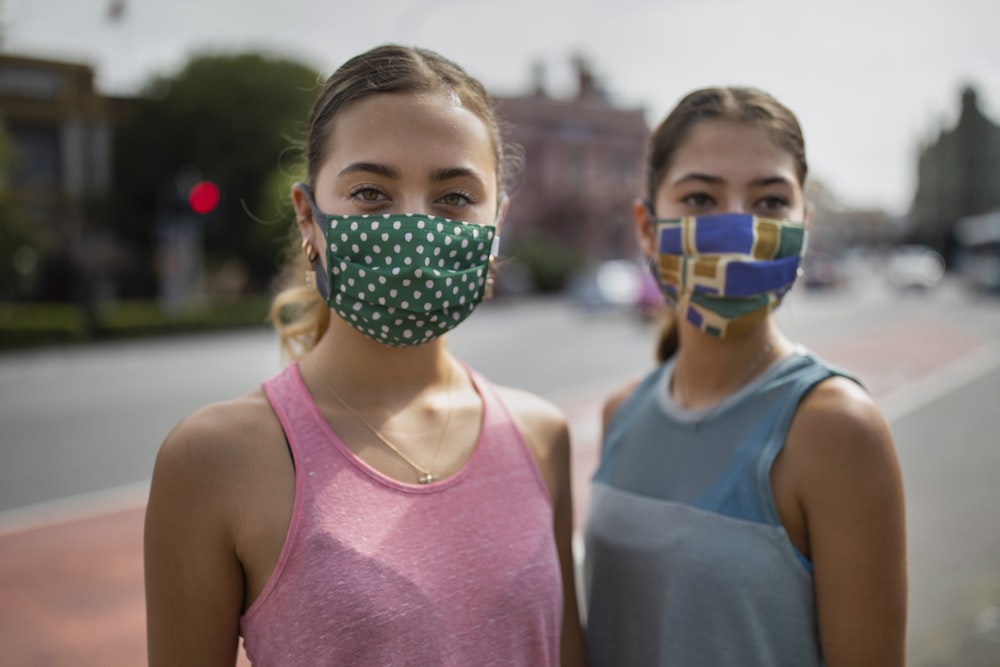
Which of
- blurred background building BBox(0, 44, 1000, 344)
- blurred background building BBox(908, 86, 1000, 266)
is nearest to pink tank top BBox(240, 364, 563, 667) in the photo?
blurred background building BBox(0, 44, 1000, 344)

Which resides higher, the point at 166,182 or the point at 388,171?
the point at 388,171

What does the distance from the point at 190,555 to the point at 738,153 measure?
1547 mm

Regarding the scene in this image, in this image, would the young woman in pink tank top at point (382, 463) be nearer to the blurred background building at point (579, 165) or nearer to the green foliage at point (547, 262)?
the green foliage at point (547, 262)

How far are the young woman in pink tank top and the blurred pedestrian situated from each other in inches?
8.9

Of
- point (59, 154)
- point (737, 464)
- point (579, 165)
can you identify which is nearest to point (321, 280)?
point (737, 464)

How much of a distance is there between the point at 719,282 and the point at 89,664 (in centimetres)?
350

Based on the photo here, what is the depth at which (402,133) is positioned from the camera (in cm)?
168

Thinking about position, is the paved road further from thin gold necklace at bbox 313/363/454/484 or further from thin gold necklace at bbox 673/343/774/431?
thin gold necklace at bbox 313/363/454/484

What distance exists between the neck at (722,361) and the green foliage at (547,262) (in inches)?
1369

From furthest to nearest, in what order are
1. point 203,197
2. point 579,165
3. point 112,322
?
point 579,165, point 112,322, point 203,197

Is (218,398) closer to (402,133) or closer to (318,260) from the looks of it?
(318,260)

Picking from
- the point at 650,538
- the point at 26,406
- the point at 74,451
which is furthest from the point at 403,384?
the point at 26,406

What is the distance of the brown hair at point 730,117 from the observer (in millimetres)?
2117

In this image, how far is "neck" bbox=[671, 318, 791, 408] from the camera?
213 centimetres
